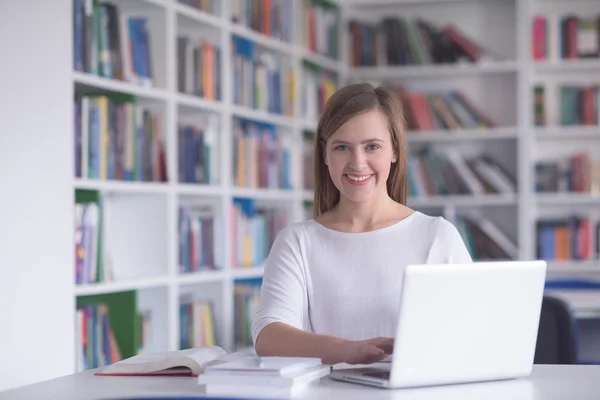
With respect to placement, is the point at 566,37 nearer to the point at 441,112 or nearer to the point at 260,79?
the point at 441,112

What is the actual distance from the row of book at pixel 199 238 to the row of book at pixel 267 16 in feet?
2.98

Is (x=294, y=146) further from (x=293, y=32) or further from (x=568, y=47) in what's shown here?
(x=568, y=47)

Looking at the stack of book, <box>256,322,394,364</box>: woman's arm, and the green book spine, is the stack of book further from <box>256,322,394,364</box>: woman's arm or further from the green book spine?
the green book spine

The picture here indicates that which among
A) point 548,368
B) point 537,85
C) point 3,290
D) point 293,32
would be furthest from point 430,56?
point 548,368

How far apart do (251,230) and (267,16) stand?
1050mm

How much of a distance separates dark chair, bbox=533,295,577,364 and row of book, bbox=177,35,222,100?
1.77 m

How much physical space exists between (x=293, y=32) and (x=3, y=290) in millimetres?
2545

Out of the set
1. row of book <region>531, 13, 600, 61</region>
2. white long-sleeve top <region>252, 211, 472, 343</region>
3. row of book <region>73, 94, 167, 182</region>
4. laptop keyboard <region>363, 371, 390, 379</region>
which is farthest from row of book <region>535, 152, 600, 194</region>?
laptop keyboard <region>363, 371, 390, 379</region>

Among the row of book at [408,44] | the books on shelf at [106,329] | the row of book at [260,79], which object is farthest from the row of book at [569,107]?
the books on shelf at [106,329]

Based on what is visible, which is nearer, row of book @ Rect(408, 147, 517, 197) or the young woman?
the young woman

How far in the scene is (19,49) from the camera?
279 centimetres

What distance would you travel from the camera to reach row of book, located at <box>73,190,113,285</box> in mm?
3152

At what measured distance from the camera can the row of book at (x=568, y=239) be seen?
5.24 m

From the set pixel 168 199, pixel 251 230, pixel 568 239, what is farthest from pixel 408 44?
pixel 168 199
